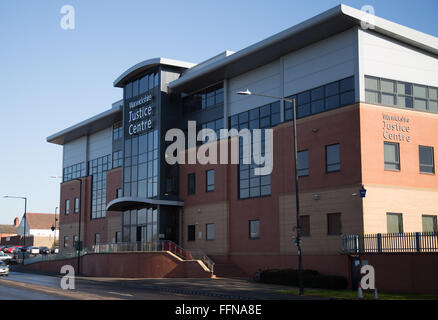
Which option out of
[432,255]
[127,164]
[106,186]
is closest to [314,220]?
[432,255]

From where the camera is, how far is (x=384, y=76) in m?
35.4

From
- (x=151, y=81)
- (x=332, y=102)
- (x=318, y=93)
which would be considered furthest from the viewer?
(x=151, y=81)

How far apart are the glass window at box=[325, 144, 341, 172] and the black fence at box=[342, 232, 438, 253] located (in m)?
4.66

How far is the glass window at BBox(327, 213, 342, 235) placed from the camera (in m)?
34.8

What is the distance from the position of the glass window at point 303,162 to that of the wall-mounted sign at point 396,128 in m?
5.44

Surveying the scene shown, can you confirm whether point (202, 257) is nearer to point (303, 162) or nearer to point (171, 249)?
point (171, 249)

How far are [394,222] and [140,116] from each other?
86.4 feet

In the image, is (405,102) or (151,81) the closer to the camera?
(405,102)

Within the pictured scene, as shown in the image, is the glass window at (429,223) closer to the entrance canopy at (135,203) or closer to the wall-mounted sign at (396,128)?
the wall-mounted sign at (396,128)

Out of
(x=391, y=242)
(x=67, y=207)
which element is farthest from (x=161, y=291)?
(x=67, y=207)

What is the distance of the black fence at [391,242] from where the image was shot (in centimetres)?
2855

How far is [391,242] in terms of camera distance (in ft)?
100

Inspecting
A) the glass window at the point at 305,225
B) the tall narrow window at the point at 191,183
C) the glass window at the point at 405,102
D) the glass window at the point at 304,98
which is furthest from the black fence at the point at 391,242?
the tall narrow window at the point at 191,183
